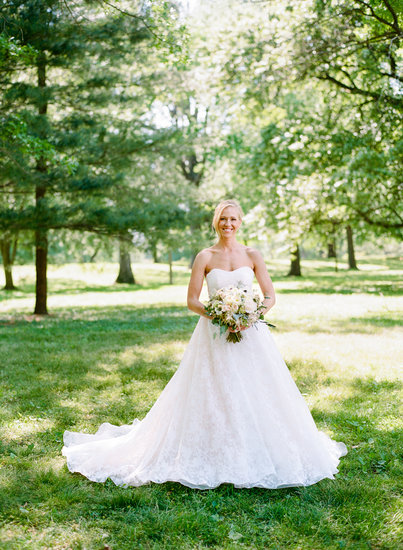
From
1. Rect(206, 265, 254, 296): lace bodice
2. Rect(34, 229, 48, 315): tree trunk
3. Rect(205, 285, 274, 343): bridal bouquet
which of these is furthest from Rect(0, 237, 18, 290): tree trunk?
Rect(205, 285, 274, 343): bridal bouquet

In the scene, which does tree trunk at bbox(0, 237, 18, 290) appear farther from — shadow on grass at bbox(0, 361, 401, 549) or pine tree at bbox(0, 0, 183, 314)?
shadow on grass at bbox(0, 361, 401, 549)

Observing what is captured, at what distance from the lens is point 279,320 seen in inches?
502

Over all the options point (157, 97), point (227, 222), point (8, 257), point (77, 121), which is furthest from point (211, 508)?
point (8, 257)

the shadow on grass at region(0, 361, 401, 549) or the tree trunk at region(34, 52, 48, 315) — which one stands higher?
the tree trunk at region(34, 52, 48, 315)

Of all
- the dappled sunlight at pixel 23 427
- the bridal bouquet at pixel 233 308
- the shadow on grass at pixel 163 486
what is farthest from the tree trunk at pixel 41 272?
the bridal bouquet at pixel 233 308

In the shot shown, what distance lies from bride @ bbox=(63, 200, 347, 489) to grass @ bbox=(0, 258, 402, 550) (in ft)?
0.47

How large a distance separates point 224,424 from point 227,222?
5.82 ft

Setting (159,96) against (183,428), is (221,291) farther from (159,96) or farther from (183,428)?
(159,96)

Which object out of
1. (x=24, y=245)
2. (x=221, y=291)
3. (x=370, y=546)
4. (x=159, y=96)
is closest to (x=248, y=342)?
(x=221, y=291)

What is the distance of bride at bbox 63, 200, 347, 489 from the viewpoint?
417 cm

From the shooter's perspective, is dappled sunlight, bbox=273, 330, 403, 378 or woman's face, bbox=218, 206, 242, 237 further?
dappled sunlight, bbox=273, 330, 403, 378

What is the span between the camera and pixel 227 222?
466 cm

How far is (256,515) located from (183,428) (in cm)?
97

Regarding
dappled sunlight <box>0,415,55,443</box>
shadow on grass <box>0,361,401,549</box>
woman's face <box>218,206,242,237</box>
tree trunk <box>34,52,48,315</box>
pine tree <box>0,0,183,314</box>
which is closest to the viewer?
shadow on grass <box>0,361,401,549</box>
